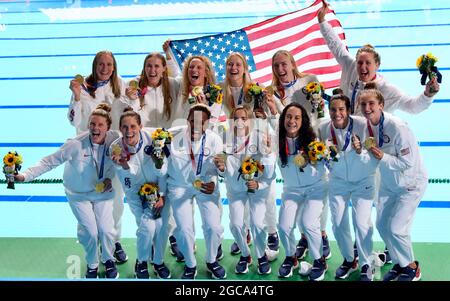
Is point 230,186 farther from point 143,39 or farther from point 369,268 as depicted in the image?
point 143,39

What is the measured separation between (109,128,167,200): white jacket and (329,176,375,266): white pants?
1.12 m

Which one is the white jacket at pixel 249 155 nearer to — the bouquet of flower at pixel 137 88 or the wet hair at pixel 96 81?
the bouquet of flower at pixel 137 88

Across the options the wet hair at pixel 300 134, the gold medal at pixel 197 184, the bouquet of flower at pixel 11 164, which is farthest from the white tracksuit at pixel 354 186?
the bouquet of flower at pixel 11 164

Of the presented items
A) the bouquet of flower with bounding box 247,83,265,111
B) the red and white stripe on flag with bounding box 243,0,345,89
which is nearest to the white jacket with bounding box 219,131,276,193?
the bouquet of flower with bounding box 247,83,265,111

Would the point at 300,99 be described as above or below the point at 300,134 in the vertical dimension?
above

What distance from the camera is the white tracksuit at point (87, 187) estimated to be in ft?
Result: 13.6

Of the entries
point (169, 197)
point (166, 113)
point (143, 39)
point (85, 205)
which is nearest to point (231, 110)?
point (166, 113)

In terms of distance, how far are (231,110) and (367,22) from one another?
8.10 metres

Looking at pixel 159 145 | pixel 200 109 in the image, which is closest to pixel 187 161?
pixel 159 145

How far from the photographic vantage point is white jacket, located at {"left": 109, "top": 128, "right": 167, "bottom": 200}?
13.4ft

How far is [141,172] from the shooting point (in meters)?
4.11

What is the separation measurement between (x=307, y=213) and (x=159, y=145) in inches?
41.8

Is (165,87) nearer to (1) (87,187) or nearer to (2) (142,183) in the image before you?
(2) (142,183)

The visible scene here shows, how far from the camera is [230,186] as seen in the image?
13.8 feet
